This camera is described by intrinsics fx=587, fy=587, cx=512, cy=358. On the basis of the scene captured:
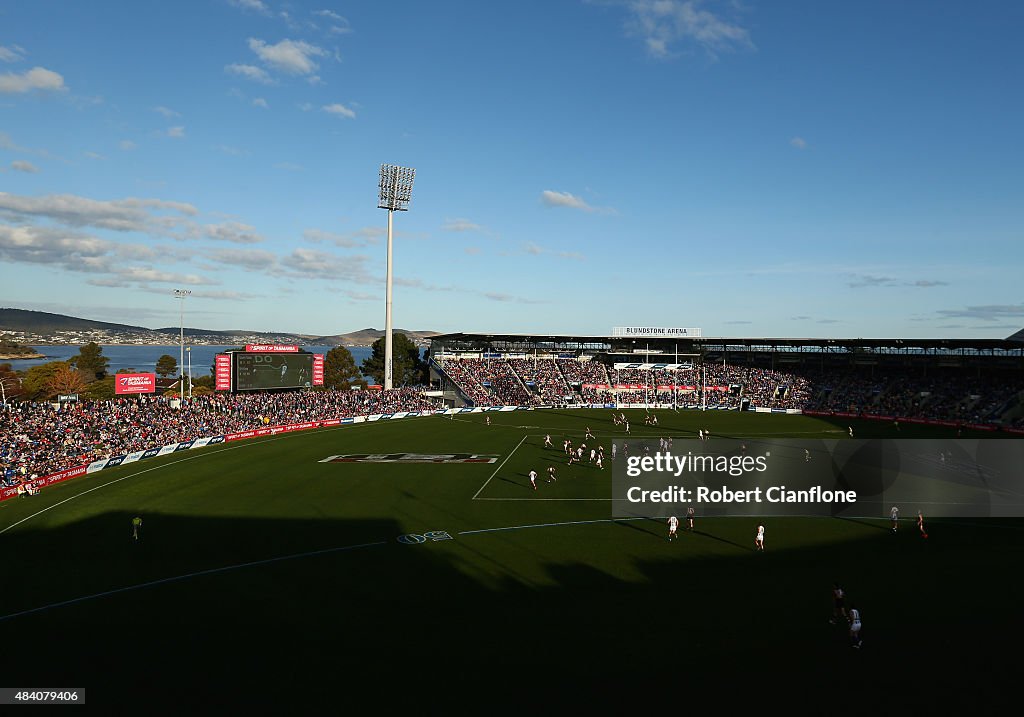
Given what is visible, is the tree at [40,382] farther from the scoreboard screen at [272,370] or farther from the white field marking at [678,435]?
the white field marking at [678,435]

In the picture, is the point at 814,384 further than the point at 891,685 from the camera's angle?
Yes

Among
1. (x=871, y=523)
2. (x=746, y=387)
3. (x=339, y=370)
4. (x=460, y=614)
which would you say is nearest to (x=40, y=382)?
(x=339, y=370)

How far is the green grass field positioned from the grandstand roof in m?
62.8

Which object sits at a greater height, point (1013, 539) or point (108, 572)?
point (1013, 539)

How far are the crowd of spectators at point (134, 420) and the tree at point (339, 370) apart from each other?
110ft

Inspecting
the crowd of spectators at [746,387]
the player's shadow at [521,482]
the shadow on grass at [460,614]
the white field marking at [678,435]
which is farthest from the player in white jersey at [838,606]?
the crowd of spectators at [746,387]

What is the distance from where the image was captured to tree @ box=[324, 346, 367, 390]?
11219 centimetres

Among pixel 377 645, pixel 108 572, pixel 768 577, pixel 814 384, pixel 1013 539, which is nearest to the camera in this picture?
pixel 377 645

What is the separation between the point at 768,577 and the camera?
2053 centimetres

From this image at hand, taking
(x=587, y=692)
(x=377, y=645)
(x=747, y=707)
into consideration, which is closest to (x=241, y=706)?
(x=377, y=645)

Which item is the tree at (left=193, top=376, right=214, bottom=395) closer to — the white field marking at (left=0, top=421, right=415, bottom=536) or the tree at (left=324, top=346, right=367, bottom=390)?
the tree at (left=324, top=346, right=367, bottom=390)

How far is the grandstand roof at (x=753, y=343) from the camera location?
3049 inches

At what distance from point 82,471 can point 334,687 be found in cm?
3804

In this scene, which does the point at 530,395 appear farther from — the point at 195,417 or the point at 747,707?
the point at 747,707
